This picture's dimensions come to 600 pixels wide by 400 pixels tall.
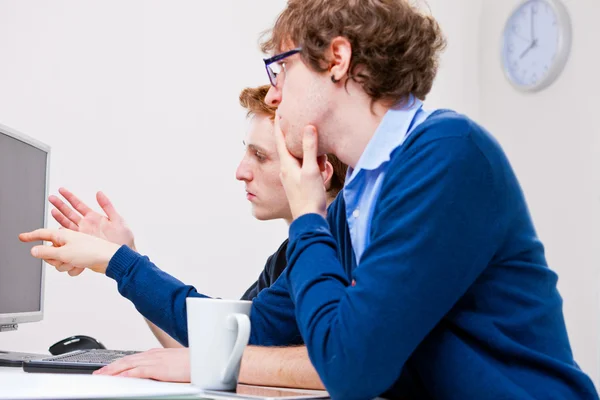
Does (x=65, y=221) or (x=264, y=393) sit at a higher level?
(x=65, y=221)

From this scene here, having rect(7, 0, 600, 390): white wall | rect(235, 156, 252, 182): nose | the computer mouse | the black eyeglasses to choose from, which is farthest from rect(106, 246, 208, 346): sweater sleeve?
rect(7, 0, 600, 390): white wall

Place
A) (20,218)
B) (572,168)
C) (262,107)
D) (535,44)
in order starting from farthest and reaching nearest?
(535,44)
(572,168)
(262,107)
(20,218)

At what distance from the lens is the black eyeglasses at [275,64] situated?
3.50ft

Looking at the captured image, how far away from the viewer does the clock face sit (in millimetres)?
2955

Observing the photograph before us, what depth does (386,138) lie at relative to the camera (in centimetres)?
98

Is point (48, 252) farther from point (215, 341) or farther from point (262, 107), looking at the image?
point (262, 107)

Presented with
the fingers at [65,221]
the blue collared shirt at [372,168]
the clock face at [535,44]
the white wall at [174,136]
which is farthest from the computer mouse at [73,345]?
the clock face at [535,44]

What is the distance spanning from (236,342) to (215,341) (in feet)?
0.11

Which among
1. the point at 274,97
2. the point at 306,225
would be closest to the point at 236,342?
the point at 306,225

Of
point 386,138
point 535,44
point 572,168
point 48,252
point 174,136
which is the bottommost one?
point 48,252

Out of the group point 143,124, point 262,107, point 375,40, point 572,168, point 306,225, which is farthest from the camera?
point 572,168

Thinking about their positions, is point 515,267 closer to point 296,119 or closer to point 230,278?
point 296,119

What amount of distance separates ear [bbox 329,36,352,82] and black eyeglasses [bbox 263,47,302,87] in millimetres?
57

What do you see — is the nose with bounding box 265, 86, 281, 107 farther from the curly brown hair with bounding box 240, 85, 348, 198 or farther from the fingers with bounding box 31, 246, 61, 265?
the curly brown hair with bounding box 240, 85, 348, 198
